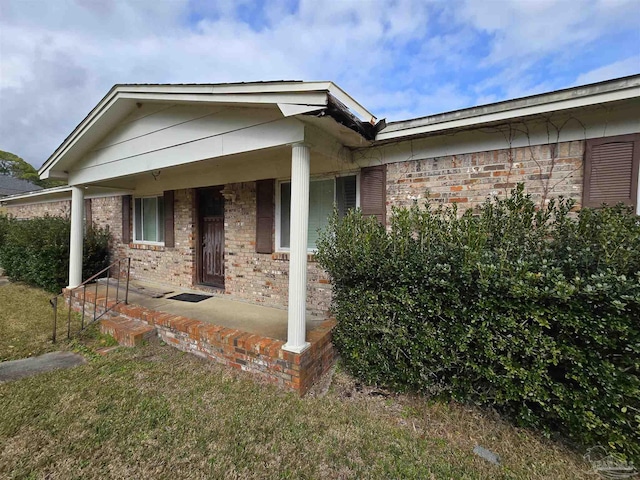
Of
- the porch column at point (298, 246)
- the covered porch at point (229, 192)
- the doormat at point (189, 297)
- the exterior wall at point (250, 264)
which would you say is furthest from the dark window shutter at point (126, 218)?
the porch column at point (298, 246)

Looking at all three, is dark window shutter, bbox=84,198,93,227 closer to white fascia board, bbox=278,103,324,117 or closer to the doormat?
the doormat

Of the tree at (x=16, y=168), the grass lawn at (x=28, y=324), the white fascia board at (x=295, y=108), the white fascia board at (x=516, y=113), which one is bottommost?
the grass lawn at (x=28, y=324)

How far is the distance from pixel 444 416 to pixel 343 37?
811 cm

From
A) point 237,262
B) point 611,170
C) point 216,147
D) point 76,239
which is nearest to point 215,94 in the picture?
point 216,147

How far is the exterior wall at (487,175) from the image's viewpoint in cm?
290

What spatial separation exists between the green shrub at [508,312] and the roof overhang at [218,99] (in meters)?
1.22

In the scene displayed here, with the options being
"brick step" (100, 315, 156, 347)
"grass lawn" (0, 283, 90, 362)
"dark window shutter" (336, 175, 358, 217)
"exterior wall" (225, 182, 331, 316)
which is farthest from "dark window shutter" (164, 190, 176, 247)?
"dark window shutter" (336, 175, 358, 217)

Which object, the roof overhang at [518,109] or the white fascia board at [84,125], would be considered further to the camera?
the white fascia board at [84,125]

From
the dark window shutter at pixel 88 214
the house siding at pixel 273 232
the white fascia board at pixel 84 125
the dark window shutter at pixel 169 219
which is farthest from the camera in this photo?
the dark window shutter at pixel 88 214

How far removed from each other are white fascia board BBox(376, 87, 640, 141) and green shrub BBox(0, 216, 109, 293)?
8.00 m

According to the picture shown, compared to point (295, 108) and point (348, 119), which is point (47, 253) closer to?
point (295, 108)

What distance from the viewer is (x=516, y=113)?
2713 mm

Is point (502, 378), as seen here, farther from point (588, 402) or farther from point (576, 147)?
point (576, 147)

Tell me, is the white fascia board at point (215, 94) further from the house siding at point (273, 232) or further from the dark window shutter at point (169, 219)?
the dark window shutter at point (169, 219)
